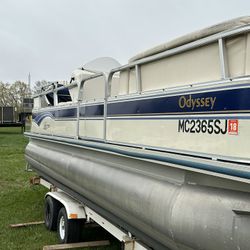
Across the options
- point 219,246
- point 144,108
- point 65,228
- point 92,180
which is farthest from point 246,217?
point 65,228

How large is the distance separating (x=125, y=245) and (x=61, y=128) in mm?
2636

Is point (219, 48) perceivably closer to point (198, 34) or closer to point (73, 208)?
point (198, 34)

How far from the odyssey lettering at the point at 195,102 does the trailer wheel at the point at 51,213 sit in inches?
148

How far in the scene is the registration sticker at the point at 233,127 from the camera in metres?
2.43

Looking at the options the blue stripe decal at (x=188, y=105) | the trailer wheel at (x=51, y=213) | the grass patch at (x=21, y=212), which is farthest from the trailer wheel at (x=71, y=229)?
the blue stripe decal at (x=188, y=105)

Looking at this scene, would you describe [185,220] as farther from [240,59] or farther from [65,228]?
[65,228]

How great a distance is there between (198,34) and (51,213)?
163 inches

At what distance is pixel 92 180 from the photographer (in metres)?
4.44

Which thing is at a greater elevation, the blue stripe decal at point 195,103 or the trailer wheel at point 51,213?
the blue stripe decal at point 195,103

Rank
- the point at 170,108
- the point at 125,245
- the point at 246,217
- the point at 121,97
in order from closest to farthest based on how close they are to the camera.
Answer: the point at 246,217, the point at 170,108, the point at 125,245, the point at 121,97

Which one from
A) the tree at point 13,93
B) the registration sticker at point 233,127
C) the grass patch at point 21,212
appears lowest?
the grass patch at point 21,212

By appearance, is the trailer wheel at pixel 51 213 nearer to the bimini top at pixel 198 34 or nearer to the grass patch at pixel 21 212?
the grass patch at pixel 21 212

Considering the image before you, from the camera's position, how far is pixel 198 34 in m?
3.07

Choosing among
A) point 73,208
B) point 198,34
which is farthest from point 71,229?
point 198,34
